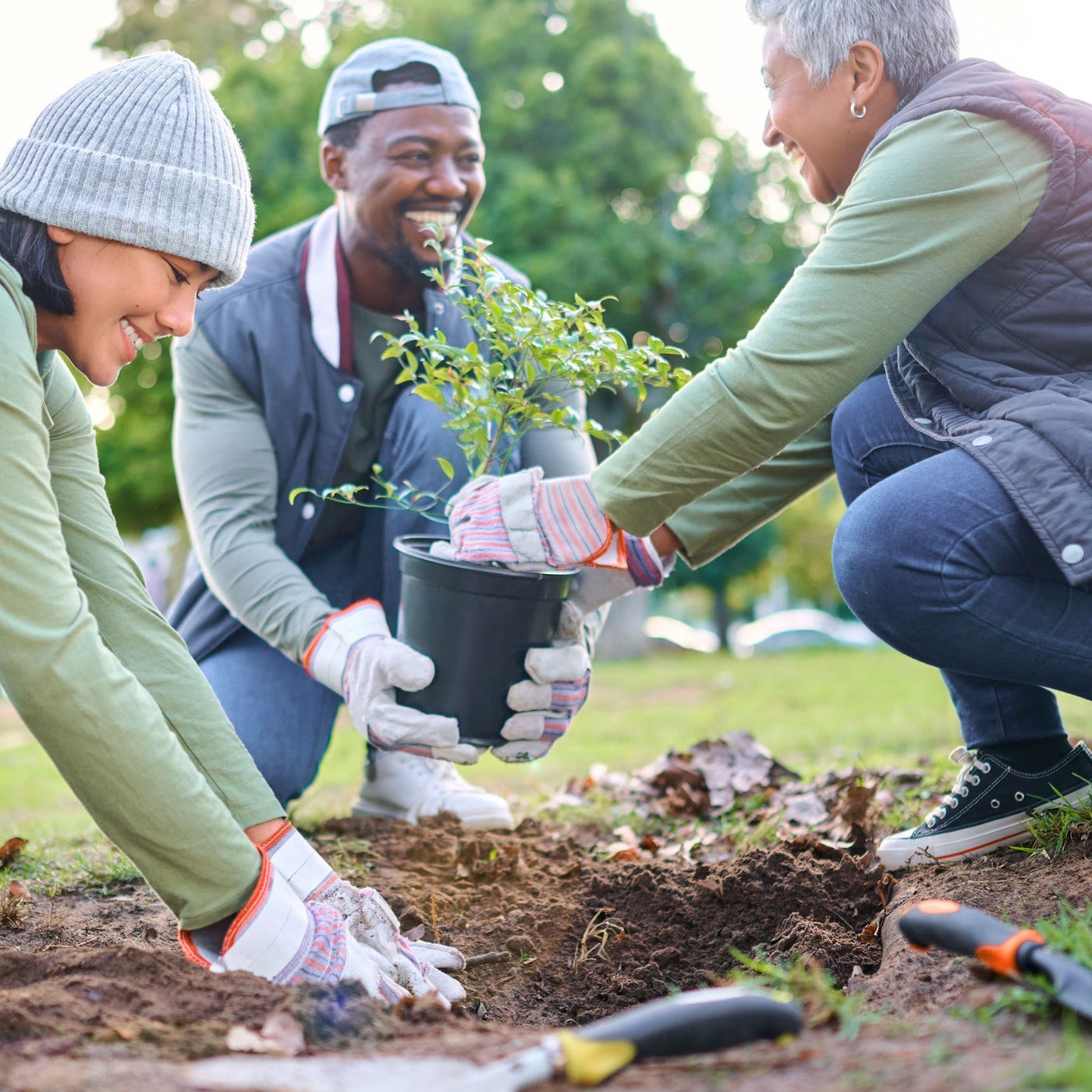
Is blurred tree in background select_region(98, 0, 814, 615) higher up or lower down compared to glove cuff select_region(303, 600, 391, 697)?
higher up

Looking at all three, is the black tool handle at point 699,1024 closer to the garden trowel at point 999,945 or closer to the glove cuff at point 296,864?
the garden trowel at point 999,945

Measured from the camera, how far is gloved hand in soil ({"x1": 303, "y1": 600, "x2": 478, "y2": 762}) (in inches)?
A: 98.4

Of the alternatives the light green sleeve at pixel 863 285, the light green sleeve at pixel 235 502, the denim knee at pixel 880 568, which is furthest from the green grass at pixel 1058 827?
the light green sleeve at pixel 235 502

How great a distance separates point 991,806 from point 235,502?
196cm

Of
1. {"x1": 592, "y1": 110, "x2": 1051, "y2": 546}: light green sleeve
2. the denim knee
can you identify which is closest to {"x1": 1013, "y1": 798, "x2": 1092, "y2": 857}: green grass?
the denim knee

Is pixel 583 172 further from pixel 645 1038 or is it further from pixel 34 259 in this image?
pixel 645 1038

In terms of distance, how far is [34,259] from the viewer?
75.7 inches

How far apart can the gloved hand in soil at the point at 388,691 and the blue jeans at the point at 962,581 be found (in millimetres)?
916

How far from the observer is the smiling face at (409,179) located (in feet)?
10.3

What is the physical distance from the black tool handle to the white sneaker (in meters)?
1.98

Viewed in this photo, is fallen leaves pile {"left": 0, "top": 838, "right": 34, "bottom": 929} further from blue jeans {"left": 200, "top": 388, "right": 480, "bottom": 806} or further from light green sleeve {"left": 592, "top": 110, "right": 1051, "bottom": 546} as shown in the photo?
light green sleeve {"left": 592, "top": 110, "right": 1051, "bottom": 546}

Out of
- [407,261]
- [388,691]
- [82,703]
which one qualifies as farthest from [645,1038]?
[407,261]

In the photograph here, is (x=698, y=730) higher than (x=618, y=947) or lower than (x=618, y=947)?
lower

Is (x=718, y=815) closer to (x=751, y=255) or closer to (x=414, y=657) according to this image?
(x=414, y=657)
